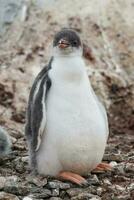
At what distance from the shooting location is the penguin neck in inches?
203

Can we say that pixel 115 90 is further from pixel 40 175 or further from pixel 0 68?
pixel 40 175

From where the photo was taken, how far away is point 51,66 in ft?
17.2

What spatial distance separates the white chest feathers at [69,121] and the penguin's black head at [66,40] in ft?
0.27

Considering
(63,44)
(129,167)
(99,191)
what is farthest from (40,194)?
(63,44)

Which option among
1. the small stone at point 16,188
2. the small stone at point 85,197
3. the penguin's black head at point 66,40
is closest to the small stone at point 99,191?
the small stone at point 85,197

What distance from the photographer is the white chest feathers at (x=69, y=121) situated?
517 centimetres

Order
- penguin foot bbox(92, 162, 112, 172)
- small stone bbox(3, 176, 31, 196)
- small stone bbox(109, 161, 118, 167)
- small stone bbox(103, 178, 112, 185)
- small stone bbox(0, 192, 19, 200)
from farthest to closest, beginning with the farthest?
small stone bbox(109, 161, 118, 167)
penguin foot bbox(92, 162, 112, 172)
small stone bbox(103, 178, 112, 185)
small stone bbox(3, 176, 31, 196)
small stone bbox(0, 192, 19, 200)

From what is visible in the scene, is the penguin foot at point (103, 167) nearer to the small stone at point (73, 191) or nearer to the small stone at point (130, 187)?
the small stone at point (130, 187)

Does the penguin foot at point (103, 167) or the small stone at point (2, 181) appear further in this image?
the penguin foot at point (103, 167)

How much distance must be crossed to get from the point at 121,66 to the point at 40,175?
9.65ft

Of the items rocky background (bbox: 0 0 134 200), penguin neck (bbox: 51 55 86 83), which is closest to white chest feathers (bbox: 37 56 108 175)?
penguin neck (bbox: 51 55 86 83)

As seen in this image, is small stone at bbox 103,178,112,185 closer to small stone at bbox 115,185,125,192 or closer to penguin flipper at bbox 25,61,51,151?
small stone at bbox 115,185,125,192

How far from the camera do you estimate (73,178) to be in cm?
520

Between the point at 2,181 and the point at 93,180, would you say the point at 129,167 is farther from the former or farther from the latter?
the point at 2,181
